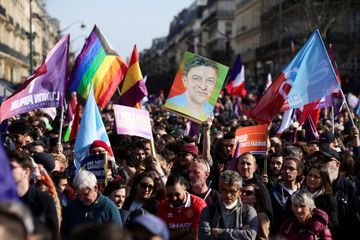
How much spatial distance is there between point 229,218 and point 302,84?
543cm

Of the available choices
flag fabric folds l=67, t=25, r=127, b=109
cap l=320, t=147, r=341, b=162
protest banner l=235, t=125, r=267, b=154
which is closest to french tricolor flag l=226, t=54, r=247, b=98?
flag fabric folds l=67, t=25, r=127, b=109

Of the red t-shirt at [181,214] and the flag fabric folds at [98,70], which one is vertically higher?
the flag fabric folds at [98,70]

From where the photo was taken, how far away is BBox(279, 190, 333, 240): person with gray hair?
22.0 feet

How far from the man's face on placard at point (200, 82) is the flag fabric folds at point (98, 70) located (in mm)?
1702

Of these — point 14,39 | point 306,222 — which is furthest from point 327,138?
point 14,39

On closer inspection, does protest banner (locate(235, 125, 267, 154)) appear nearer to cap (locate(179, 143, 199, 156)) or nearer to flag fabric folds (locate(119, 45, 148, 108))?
cap (locate(179, 143, 199, 156))

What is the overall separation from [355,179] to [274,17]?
66.0 m

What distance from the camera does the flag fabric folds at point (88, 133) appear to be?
9.23 m

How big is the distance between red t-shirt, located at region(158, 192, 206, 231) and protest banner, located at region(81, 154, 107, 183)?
1.50 meters

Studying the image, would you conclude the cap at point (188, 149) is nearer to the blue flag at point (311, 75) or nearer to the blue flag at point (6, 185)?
the blue flag at point (311, 75)

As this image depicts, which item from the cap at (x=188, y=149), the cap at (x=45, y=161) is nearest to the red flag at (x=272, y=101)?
the cap at (x=188, y=149)

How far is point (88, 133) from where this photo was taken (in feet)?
31.3

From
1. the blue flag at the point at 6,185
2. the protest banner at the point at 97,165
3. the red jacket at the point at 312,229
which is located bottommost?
the red jacket at the point at 312,229

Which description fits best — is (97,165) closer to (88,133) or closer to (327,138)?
(88,133)
